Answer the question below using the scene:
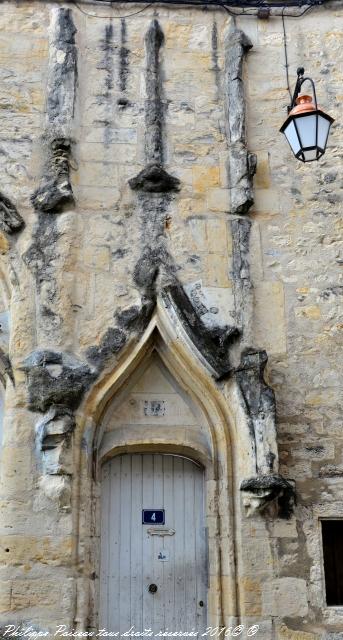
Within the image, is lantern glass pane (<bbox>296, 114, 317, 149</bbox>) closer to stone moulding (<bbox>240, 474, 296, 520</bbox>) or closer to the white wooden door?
stone moulding (<bbox>240, 474, 296, 520</bbox>)

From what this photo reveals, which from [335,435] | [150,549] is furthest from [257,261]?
[150,549]

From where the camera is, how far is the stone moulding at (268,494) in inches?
224

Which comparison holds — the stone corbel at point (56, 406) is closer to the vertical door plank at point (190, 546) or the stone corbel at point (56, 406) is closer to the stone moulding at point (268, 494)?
the vertical door plank at point (190, 546)

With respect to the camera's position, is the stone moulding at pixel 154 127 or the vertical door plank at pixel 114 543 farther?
the stone moulding at pixel 154 127

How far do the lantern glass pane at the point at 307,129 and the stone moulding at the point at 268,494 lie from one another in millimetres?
2519

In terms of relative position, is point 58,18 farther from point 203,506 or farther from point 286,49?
point 203,506

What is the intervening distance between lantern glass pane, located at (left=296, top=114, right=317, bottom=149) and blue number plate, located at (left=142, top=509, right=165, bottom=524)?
10.4 feet

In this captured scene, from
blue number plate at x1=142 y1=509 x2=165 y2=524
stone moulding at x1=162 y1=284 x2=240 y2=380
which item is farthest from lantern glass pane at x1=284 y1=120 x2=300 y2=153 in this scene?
blue number plate at x1=142 y1=509 x2=165 y2=524

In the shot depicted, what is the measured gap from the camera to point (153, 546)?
6156 mm

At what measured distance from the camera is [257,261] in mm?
6645

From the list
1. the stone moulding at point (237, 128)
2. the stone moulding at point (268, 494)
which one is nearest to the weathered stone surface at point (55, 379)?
the stone moulding at point (268, 494)

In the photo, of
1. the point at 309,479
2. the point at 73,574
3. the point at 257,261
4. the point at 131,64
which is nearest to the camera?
the point at 73,574

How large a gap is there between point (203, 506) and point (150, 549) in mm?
560

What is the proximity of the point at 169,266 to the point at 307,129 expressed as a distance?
1718 millimetres
